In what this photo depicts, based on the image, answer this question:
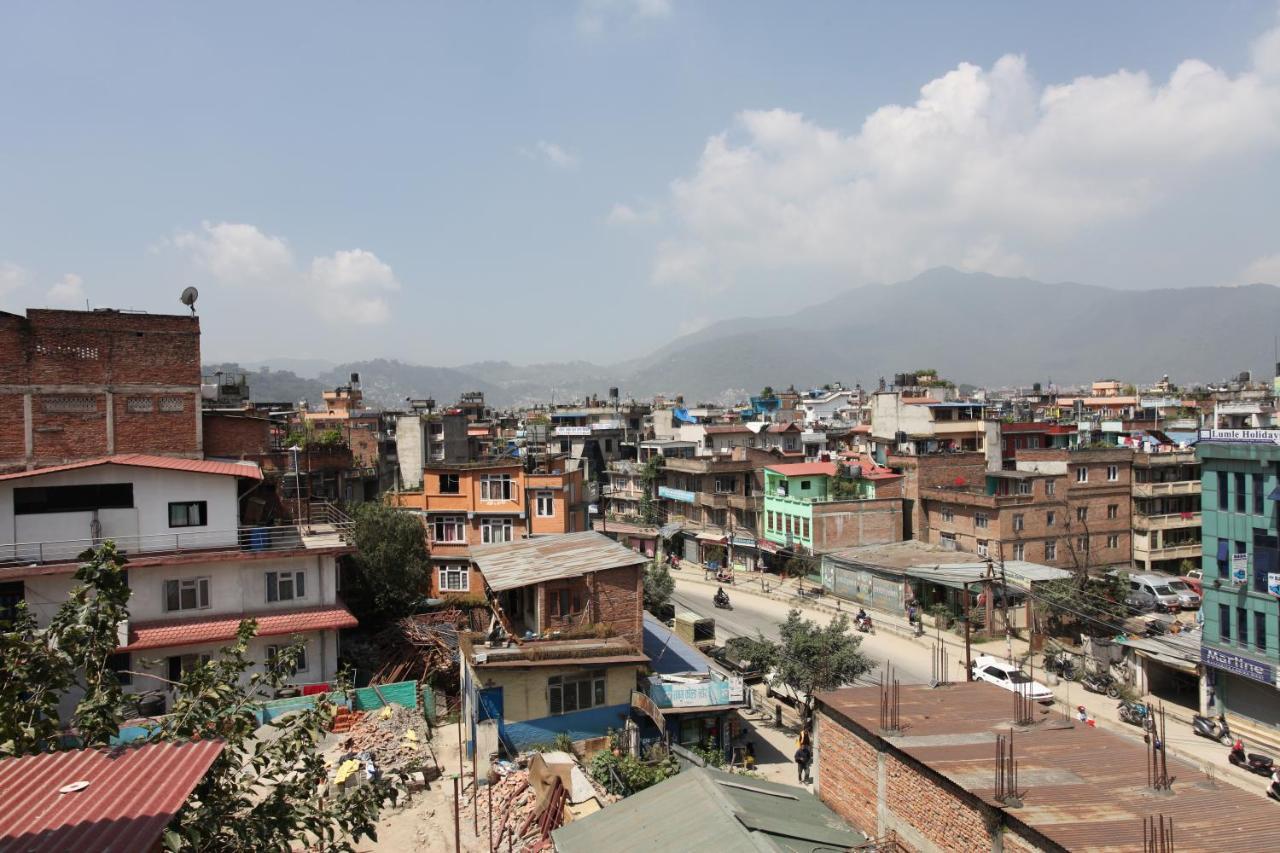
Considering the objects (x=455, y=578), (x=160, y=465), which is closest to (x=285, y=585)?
(x=160, y=465)

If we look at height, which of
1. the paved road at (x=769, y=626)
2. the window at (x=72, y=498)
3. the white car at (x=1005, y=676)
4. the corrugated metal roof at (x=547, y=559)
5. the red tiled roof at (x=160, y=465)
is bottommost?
the paved road at (x=769, y=626)

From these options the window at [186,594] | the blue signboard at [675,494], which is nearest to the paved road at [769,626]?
the blue signboard at [675,494]

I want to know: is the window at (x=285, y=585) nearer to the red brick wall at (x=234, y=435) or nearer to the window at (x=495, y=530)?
the red brick wall at (x=234, y=435)

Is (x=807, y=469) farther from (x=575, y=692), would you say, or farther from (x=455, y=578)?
(x=575, y=692)

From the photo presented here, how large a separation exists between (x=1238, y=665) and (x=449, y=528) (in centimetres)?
2991

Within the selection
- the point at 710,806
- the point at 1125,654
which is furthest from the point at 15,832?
the point at 1125,654

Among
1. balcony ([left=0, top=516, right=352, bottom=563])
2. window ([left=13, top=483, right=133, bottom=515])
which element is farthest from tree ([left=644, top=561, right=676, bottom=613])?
window ([left=13, top=483, right=133, bottom=515])

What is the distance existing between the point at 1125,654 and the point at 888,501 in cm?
1703

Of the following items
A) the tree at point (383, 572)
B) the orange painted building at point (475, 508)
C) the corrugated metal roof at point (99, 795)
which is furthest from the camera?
the orange painted building at point (475, 508)

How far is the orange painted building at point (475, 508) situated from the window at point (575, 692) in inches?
647

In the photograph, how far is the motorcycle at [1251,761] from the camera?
77.7 feet

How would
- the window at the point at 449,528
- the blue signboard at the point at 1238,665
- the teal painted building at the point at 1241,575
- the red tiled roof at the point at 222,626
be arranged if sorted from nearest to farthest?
the red tiled roof at the point at 222,626 < the blue signboard at the point at 1238,665 < the teal painted building at the point at 1241,575 < the window at the point at 449,528

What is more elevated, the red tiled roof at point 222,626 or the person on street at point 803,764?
the red tiled roof at point 222,626

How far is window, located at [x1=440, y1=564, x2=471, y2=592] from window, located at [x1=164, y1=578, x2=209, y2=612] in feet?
41.5
